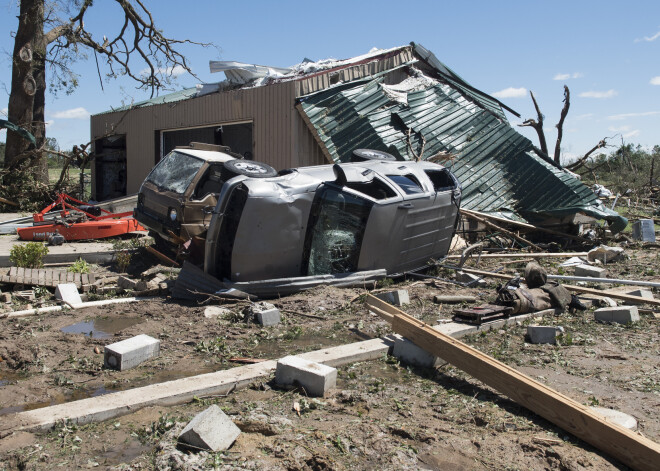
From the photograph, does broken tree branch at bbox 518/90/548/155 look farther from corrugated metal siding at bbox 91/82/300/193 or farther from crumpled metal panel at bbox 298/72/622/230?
corrugated metal siding at bbox 91/82/300/193

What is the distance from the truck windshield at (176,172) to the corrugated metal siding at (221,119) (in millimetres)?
4074

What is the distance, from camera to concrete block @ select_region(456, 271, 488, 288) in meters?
8.45

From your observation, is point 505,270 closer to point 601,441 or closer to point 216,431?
point 601,441

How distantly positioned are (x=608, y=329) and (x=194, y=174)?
653cm

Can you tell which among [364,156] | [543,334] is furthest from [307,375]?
[364,156]

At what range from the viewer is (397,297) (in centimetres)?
713

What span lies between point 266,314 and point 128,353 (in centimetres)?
173

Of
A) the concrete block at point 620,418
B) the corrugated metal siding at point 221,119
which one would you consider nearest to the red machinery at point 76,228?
the corrugated metal siding at point 221,119

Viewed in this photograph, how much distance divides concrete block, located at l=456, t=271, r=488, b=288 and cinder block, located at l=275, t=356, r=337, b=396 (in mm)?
4541

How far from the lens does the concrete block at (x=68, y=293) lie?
720 centimetres

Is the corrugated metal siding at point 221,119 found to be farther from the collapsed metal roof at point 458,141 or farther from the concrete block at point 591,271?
the concrete block at point 591,271

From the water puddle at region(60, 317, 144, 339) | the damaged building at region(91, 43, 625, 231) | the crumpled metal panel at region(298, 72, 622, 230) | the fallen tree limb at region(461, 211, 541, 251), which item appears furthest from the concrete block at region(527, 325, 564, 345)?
the crumpled metal panel at region(298, 72, 622, 230)

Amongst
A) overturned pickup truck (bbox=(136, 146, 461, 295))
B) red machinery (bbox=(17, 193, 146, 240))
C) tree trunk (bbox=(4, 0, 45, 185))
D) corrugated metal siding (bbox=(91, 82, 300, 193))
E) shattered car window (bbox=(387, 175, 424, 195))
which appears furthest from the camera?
tree trunk (bbox=(4, 0, 45, 185))

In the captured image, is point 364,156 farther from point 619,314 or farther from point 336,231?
point 619,314
